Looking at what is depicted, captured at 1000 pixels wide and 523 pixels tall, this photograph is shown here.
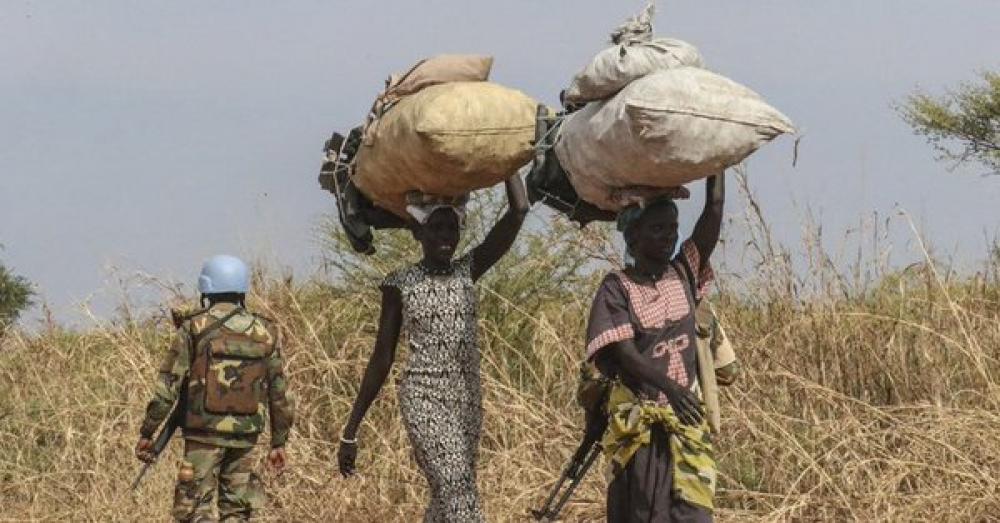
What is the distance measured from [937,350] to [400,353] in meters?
3.03

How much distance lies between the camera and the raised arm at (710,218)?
507 cm

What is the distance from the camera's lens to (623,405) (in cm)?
491

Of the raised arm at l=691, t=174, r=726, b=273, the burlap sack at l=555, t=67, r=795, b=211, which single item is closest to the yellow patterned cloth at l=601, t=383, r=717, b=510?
the raised arm at l=691, t=174, r=726, b=273

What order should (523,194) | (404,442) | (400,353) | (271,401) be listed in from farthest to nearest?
(400,353) < (404,442) < (271,401) < (523,194)

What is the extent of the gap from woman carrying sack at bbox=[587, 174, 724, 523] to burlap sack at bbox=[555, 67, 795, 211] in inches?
10.8

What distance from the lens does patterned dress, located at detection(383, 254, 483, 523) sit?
223 inches

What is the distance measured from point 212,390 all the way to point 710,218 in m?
2.54

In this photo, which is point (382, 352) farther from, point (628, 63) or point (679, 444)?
point (628, 63)

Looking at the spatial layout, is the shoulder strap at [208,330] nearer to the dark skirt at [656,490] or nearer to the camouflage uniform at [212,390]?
the camouflage uniform at [212,390]

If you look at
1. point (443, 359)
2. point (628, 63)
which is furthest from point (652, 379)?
point (443, 359)

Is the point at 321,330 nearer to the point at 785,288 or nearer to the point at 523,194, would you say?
the point at 785,288

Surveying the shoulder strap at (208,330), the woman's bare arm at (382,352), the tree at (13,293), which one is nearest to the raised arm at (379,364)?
the woman's bare arm at (382,352)

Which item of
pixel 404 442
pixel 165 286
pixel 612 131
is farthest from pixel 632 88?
pixel 165 286

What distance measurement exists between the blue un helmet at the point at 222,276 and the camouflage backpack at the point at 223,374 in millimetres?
112
